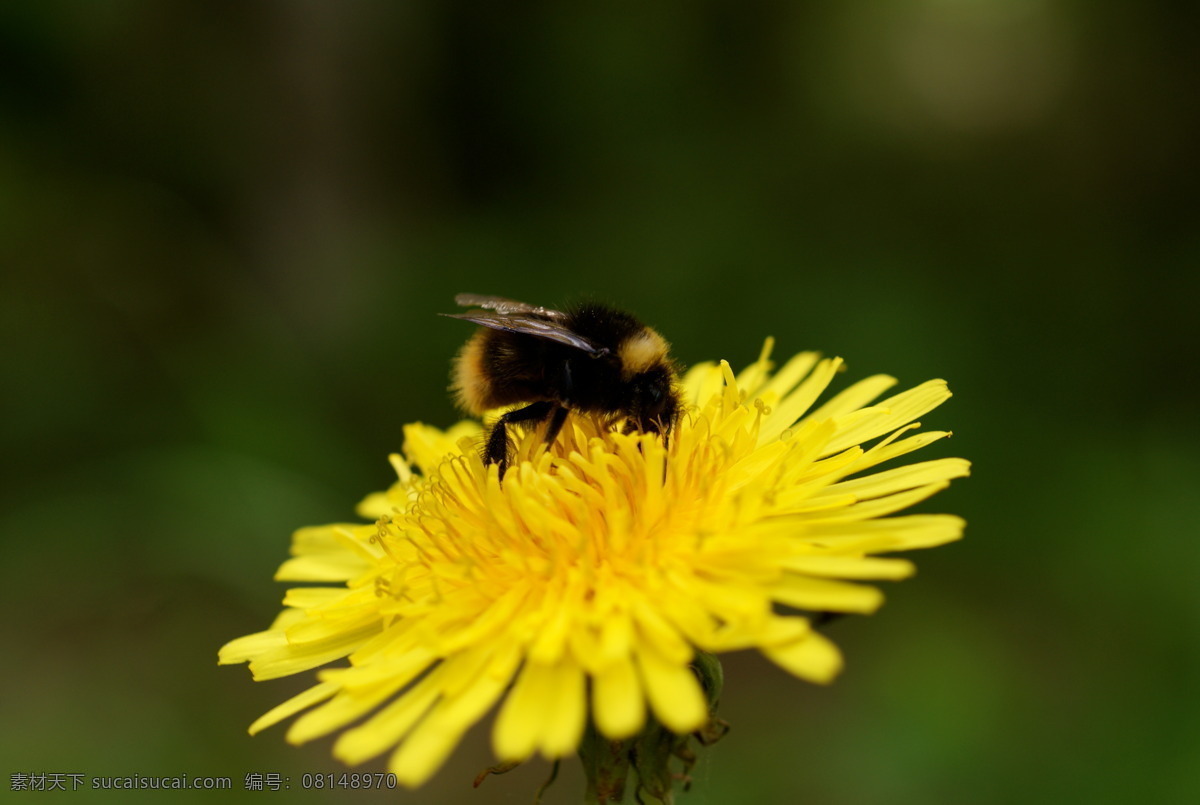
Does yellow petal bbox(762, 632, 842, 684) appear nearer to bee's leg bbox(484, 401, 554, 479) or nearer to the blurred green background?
bee's leg bbox(484, 401, 554, 479)

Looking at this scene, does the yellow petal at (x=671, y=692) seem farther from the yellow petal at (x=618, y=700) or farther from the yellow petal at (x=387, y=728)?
the yellow petal at (x=387, y=728)

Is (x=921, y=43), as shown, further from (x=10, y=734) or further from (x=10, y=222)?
(x=10, y=734)

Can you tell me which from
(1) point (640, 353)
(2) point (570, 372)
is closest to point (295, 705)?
(2) point (570, 372)

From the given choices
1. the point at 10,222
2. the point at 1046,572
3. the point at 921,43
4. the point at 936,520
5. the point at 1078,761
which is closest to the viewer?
the point at 936,520

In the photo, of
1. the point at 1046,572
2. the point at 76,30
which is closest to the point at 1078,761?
the point at 1046,572

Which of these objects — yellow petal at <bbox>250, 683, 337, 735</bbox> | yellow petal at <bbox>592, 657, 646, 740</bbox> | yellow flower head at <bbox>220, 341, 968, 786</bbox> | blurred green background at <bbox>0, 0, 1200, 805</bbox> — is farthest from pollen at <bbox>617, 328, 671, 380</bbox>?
blurred green background at <bbox>0, 0, 1200, 805</bbox>

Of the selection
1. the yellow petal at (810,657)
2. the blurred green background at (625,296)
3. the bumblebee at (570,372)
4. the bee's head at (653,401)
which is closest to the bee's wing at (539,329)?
the bumblebee at (570,372)
